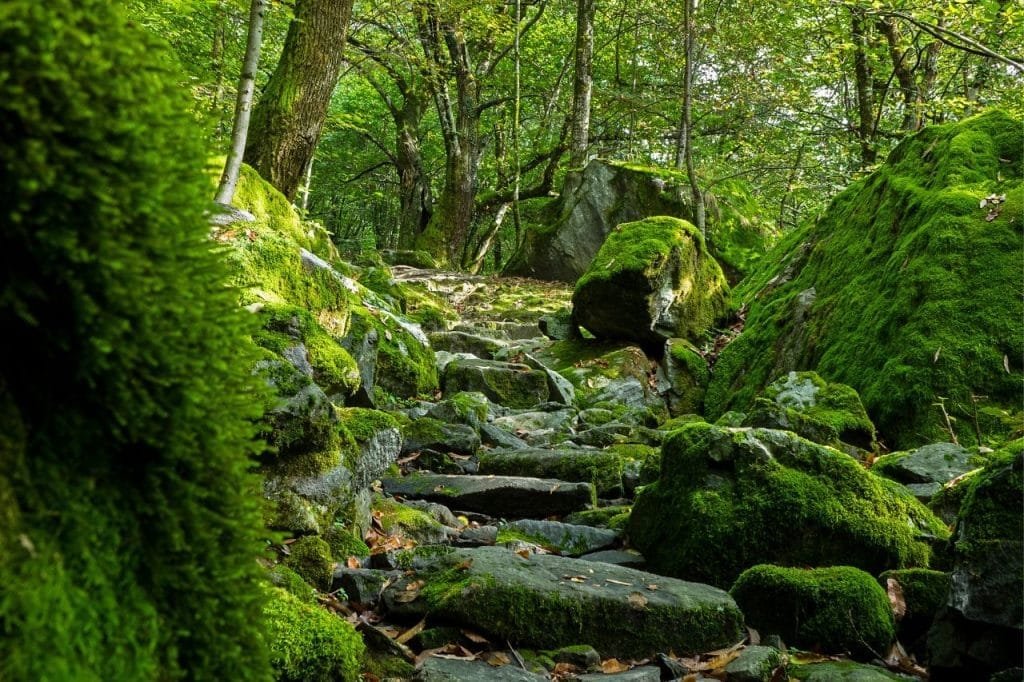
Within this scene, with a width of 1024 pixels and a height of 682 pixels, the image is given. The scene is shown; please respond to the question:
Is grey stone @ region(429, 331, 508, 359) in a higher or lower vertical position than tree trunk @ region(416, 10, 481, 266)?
lower

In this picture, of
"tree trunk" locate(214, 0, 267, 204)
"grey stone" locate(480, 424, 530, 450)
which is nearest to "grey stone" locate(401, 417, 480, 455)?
"grey stone" locate(480, 424, 530, 450)

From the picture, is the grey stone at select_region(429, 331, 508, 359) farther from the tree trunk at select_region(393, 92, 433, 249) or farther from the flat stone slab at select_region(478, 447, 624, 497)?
the tree trunk at select_region(393, 92, 433, 249)

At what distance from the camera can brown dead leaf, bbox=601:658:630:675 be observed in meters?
3.26

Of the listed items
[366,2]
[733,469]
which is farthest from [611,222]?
[733,469]

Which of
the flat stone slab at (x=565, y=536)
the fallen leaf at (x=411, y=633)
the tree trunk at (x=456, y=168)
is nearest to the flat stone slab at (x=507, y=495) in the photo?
the flat stone slab at (x=565, y=536)

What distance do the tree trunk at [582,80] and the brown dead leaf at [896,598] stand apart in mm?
18734

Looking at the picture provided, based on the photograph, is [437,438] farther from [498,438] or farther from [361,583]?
[361,583]

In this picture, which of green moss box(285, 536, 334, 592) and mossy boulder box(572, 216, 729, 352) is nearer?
green moss box(285, 536, 334, 592)

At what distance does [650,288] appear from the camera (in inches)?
444

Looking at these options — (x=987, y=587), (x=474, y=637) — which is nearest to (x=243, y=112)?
(x=474, y=637)

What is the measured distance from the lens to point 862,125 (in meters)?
17.1

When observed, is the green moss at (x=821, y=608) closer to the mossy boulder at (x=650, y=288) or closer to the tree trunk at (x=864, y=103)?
the mossy boulder at (x=650, y=288)

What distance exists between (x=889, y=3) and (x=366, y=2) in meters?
12.6

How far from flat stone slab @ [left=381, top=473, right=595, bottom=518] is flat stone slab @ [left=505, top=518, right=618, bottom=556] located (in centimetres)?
64
